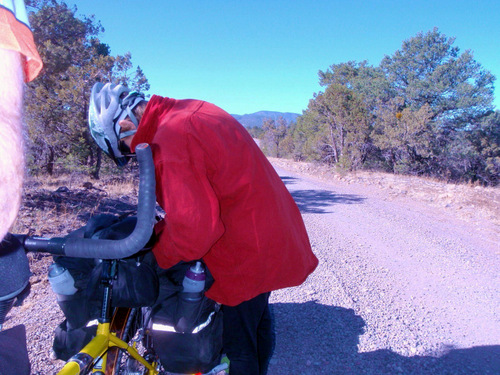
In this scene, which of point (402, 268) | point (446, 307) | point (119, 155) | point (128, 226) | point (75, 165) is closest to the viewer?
point (128, 226)

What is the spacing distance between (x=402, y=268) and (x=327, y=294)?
1.56m

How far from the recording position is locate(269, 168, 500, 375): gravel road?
295 cm

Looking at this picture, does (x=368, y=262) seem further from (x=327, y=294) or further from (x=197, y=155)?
(x=197, y=155)

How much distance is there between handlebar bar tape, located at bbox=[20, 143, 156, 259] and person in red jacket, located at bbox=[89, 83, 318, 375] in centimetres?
28

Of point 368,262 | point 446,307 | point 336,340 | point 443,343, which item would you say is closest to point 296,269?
point 336,340

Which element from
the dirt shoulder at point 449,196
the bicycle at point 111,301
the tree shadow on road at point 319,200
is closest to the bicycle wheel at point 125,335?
the bicycle at point 111,301

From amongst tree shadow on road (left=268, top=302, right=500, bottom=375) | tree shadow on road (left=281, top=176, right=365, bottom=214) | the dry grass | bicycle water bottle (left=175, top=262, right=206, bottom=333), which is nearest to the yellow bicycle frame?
bicycle water bottle (left=175, top=262, right=206, bottom=333)

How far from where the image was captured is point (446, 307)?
384cm

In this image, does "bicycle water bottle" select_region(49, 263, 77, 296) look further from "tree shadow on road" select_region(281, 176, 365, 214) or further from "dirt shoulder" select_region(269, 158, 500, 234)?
"dirt shoulder" select_region(269, 158, 500, 234)

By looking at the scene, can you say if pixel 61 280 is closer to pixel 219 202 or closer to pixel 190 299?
pixel 190 299

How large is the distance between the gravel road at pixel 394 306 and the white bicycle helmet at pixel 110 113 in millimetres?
2231

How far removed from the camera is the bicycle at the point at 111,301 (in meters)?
1.09

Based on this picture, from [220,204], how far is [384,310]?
2.91 m

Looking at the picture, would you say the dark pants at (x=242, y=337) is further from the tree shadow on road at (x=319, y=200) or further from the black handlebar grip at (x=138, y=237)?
the tree shadow on road at (x=319, y=200)
